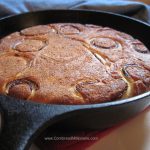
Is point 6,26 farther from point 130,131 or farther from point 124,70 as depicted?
point 130,131

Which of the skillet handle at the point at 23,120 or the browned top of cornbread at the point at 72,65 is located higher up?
the browned top of cornbread at the point at 72,65

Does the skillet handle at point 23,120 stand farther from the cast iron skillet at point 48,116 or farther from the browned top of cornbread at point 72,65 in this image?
the browned top of cornbread at point 72,65

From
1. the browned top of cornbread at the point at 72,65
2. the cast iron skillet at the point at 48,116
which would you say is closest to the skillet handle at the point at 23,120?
the cast iron skillet at the point at 48,116

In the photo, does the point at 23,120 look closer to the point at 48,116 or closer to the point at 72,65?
the point at 48,116

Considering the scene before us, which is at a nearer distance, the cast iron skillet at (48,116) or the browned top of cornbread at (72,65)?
the cast iron skillet at (48,116)

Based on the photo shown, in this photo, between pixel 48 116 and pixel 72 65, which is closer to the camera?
pixel 48 116

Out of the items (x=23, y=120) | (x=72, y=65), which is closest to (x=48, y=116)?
(x=23, y=120)
